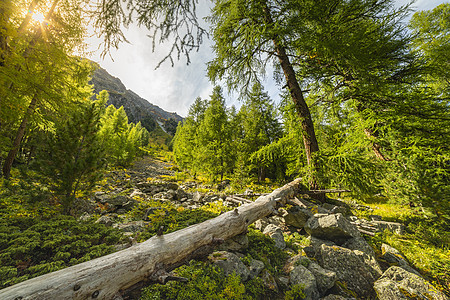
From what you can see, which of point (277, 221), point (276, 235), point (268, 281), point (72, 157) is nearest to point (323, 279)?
point (268, 281)

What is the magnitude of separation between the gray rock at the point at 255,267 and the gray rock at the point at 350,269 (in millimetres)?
1561

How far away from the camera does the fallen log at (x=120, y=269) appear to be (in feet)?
4.98

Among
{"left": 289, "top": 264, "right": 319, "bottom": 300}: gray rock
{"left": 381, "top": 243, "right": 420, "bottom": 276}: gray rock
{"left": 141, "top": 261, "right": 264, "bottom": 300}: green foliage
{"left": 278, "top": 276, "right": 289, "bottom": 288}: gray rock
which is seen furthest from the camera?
{"left": 381, "top": 243, "right": 420, "bottom": 276}: gray rock

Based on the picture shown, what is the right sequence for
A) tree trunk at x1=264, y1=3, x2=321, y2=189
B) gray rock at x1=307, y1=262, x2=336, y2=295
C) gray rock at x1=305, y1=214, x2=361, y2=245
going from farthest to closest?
tree trunk at x1=264, y1=3, x2=321, y2=189, gray rock at x1=305, y1=214, x2=361, y2=245, gray rock at x1=307, y1=262, x2=336, y2=295

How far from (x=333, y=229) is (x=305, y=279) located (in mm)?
1959

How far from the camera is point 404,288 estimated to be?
281 centimetres

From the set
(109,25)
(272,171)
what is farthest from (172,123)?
(109,25)

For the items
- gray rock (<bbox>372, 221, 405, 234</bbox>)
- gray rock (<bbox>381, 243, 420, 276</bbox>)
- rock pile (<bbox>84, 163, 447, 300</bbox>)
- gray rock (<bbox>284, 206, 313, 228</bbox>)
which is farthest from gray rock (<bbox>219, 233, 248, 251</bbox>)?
gray rock (<bbox>372, 221, 405, 234</bbox>)

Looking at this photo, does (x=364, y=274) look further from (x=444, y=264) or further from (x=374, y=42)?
(x=374, y=42)

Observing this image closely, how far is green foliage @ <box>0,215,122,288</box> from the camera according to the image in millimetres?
2095

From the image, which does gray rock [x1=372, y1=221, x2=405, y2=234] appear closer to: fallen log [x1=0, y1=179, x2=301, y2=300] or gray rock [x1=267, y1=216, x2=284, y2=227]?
gray rock [x1=267, y1=216, x2=284, y2=227]

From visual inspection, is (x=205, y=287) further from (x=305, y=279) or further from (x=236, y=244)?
(x=305, y=279)

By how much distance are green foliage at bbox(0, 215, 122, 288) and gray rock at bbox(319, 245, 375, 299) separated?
4659 mm

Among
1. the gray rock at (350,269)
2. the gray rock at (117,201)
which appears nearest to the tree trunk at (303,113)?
the gray rock at (350,269)
